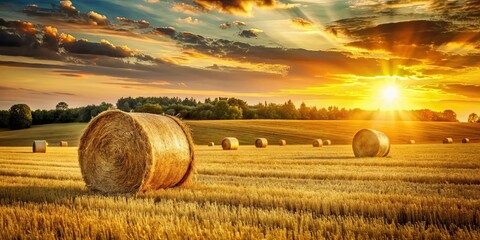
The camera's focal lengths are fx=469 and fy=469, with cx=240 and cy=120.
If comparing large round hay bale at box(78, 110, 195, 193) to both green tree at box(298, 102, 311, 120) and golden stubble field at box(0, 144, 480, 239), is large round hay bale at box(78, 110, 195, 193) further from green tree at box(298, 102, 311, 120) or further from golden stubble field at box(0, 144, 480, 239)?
green tree at box(298, 102, 311, 120)

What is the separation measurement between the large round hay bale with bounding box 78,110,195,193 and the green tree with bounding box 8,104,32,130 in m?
74.8

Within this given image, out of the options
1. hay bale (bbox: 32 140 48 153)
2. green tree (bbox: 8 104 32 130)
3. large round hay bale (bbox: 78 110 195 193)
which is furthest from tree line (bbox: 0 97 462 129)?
large round hay bale (bbox: 78 110 195 193)

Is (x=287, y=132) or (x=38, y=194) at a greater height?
(x=38, y=194)

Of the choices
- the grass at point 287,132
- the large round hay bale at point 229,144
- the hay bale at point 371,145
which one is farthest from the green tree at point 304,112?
the hay bale at point 371,145

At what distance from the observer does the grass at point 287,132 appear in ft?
183

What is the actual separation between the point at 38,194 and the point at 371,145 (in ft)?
59.9

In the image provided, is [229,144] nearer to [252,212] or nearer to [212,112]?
[252,212]

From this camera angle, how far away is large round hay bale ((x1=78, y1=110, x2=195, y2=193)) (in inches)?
406

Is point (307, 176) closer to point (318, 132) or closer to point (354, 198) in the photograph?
point (354, 198)

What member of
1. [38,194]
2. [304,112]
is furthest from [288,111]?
[38,194]

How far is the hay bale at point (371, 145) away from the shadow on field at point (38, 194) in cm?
1664

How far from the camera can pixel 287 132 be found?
60.2 m

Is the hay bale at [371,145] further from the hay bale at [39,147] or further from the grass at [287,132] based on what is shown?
the grass at [287,132]

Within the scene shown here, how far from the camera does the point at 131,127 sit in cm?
1089
